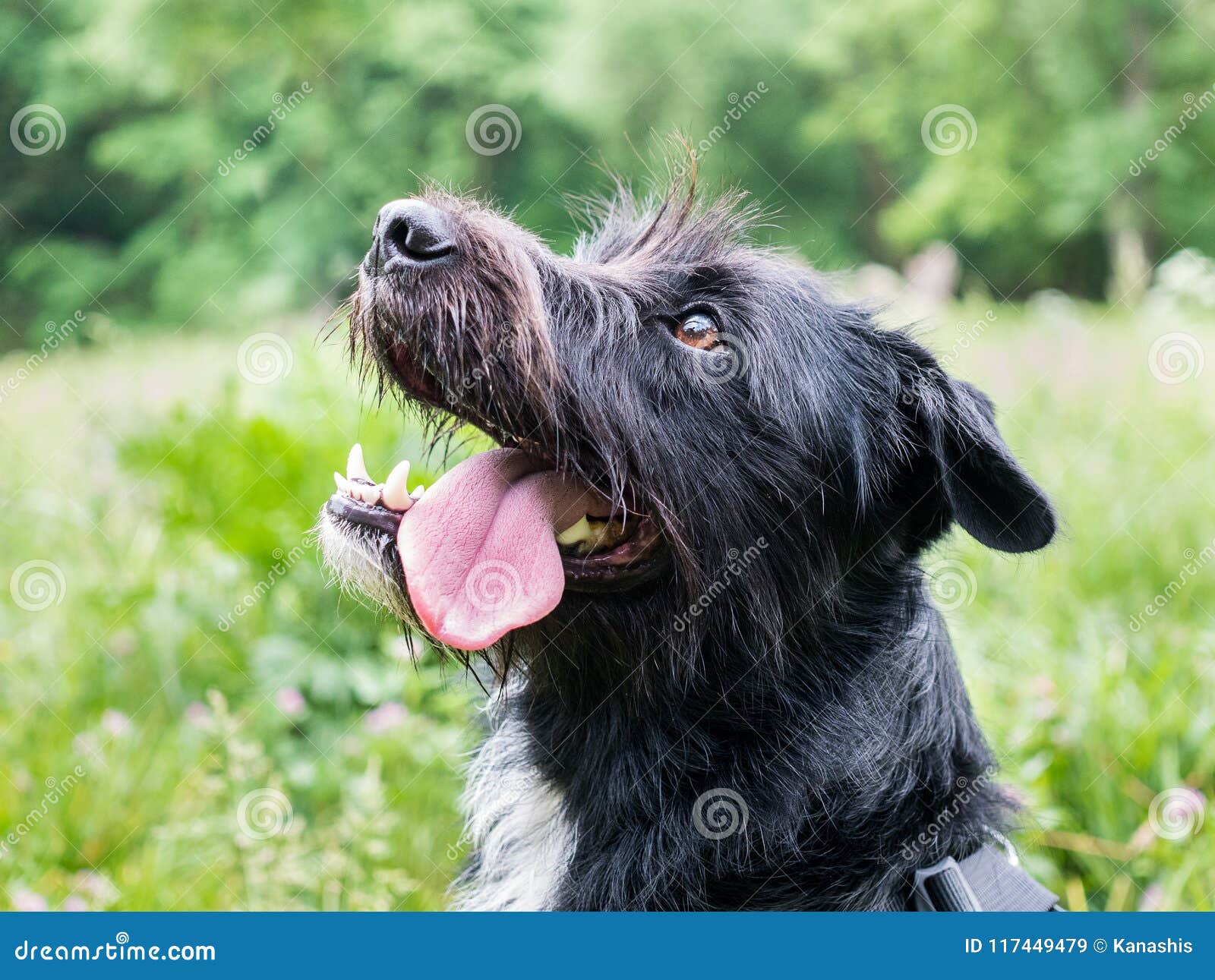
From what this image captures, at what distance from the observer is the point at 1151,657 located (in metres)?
4.50

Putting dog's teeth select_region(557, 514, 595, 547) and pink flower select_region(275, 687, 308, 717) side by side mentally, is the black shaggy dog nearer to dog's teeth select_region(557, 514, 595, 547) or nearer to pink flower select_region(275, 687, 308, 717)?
dog's teeth select_region(557, 514, 595, 547)

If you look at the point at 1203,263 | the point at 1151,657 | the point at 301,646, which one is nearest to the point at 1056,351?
the point at 1203,263

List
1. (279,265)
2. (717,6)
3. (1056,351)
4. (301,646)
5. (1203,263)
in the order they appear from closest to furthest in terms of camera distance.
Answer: (301,646) → (1203,263) → (1056,351) → (279,265) → (717,6)

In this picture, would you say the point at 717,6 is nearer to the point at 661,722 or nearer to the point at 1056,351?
the point at 1056,351

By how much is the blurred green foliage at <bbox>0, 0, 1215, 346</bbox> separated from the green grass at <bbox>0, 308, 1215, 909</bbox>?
30.3 feet

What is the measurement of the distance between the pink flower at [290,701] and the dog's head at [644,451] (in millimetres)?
1781

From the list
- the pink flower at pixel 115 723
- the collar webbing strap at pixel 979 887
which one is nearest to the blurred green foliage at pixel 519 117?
the pink flower at pixel 115 723

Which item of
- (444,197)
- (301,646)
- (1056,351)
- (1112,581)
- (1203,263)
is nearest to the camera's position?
(444,197)

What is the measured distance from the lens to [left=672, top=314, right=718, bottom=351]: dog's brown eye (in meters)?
2.55

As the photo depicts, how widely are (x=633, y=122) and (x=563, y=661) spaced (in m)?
15.5

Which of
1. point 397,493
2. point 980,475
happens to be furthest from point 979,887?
point 397,493

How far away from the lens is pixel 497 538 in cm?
231

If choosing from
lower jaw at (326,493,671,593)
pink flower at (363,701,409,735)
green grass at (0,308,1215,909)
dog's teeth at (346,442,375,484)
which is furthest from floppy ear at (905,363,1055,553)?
pink flower at (363,701,409,735)

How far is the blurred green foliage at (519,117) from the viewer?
15.1 meters
